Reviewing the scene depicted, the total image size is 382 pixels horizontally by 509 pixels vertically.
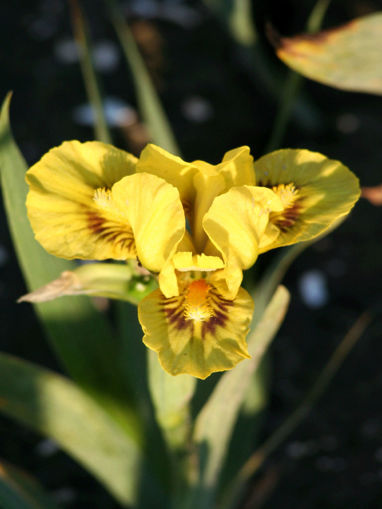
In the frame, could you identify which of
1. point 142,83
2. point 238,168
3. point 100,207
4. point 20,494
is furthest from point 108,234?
point 142,83

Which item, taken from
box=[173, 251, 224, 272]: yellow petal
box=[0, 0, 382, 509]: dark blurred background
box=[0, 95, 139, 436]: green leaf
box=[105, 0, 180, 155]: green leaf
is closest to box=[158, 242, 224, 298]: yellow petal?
box=[173, 251, 224, 272]: yellow petal

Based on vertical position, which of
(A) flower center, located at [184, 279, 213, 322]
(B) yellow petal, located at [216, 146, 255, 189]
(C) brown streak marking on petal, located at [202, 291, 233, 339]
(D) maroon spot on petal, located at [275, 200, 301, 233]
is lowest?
(C) brown streak marking on petal, located at [202, 291, 233, 339]

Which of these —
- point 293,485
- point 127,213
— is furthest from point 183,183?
point 293,485

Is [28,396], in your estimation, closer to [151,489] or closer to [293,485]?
[151,489]

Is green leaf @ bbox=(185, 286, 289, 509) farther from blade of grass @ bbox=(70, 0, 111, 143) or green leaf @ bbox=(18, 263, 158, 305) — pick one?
blade of grass @ bbox=(70, 0, 111, 143)

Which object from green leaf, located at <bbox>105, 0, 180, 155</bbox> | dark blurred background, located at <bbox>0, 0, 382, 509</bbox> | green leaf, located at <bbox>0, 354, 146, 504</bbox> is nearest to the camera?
green leaf, located at <bbox>0, 354, 146, 504</bbox>

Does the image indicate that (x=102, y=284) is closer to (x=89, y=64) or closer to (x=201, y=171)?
(x=201, y=171)
